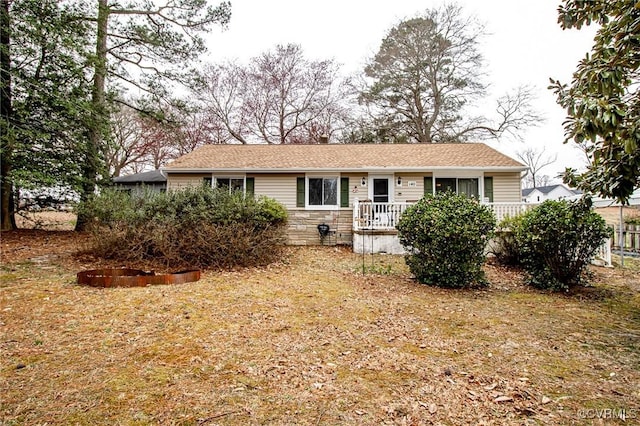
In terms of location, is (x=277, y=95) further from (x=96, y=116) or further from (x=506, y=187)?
(x=506, y=187)

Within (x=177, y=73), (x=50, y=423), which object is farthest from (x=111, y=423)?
(x=177, y=73)

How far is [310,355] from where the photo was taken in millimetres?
3100

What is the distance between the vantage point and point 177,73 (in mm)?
12750

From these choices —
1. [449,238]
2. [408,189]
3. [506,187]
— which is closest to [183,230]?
[449,238]

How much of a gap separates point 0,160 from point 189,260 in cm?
666

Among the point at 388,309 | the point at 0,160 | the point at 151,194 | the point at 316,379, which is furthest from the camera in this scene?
the point at 0,160

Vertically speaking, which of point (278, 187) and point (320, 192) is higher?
point (278, 187)

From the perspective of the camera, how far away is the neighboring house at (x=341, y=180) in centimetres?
1148

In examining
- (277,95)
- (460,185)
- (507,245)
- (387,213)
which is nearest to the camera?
(507,245)

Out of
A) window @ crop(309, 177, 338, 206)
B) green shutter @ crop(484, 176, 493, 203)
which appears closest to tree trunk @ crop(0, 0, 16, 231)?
window @ crop(309, 177, 338, 206)

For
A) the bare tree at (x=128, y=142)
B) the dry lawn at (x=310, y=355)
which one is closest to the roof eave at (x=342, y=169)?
the dry lawn at (x=310, y=355)

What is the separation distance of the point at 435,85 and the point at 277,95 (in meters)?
10.6

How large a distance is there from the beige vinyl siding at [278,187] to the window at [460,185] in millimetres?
5819

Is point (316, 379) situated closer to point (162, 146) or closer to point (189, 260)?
point (189, 260)
